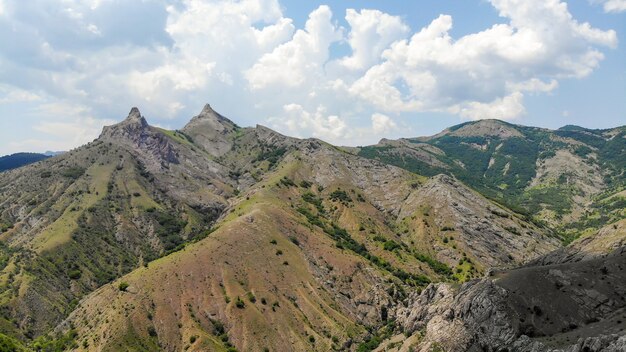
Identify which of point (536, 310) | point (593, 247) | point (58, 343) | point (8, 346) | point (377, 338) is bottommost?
point (377, 338)

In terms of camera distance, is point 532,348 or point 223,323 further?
point 223,323

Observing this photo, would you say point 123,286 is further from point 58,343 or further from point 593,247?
point 593,247

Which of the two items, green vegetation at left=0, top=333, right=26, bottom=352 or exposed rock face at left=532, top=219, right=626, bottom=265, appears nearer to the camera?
green vegetation at left=0, top=333, right=26, bottom=352

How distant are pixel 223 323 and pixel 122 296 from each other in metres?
35.5

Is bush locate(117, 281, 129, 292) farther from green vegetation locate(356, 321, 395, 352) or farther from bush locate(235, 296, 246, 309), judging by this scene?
green vegetation locate(356, 321, 395, 352)

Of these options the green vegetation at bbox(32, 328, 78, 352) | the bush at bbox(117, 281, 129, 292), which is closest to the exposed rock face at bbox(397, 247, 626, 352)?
the bush at bbox(117, 281, 129, 292)

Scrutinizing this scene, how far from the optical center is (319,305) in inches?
7126

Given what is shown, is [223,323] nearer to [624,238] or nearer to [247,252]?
[247,252]

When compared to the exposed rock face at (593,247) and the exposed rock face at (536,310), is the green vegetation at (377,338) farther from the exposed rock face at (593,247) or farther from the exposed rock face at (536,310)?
the exposed rock face at (593,247)

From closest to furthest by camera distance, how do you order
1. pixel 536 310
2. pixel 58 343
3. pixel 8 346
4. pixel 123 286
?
1. pixel 536 310
2. pixel 8 346
3. pixel 58 343
4. pixel 123 286

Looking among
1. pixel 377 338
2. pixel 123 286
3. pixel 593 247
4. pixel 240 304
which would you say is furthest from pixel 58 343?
pixel 593 247

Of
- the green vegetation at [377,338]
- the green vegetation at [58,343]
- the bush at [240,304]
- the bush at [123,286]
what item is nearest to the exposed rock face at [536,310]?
the green vegetation at [377,338]

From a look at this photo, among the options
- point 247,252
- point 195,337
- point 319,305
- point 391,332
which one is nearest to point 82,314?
point 195,337

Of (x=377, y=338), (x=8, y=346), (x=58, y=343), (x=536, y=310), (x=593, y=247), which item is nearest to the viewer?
(x=536, y=310)
